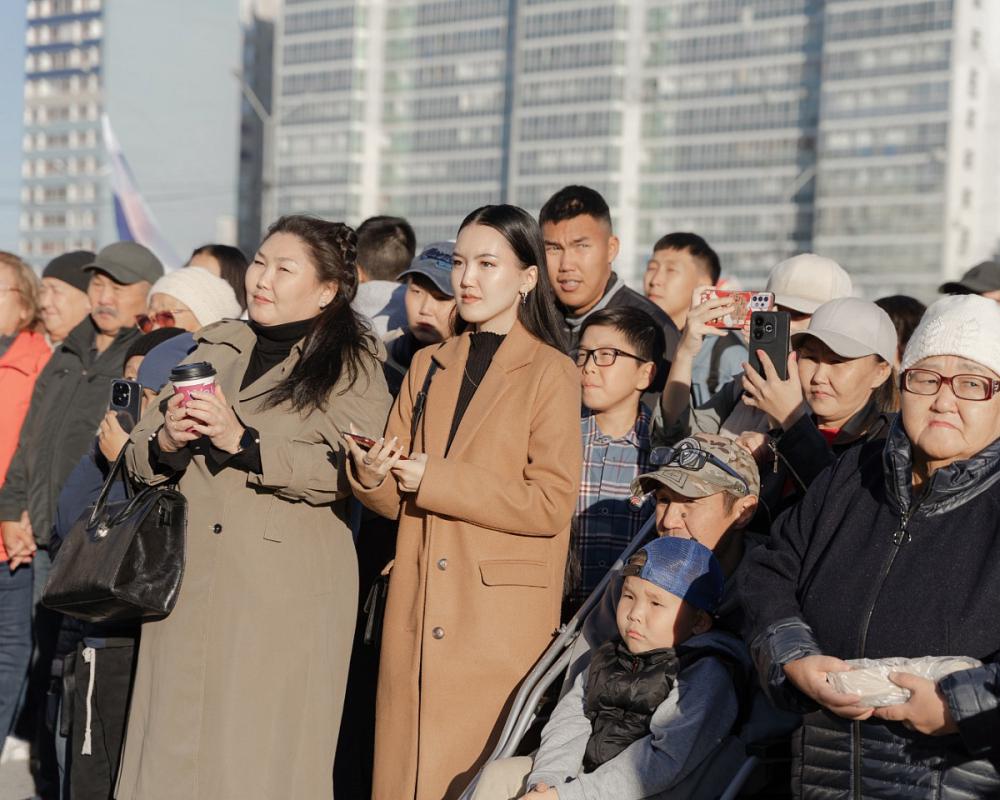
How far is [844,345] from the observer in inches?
165

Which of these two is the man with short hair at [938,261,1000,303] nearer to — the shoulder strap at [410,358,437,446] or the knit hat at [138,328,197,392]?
the shoulder strap at [410,358,437,446]

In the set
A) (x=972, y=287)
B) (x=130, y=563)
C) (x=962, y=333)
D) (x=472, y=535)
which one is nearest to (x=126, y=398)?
(x=130, y=563)

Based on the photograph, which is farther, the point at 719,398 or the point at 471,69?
the point at 471,69

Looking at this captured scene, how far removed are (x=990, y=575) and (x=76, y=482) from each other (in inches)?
133

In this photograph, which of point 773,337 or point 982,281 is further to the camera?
point 982,281

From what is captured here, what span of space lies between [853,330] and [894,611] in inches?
49.4

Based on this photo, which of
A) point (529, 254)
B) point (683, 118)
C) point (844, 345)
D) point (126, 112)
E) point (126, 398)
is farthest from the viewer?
point (126, 112)

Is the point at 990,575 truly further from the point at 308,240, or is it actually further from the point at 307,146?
the point at 307,146

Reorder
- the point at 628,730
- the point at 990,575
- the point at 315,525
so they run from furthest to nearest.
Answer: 1. the point at 315,525
2. the point at 628,730
3. the point at 990,575

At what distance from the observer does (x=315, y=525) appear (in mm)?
4289

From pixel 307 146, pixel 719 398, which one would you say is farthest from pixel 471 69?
pixel 719 398

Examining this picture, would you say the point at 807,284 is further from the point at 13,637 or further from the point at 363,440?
the point at 13,637

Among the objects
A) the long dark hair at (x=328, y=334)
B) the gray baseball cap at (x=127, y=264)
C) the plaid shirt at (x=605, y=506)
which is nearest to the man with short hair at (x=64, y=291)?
the gray baseball cap at (x=127, y=264)

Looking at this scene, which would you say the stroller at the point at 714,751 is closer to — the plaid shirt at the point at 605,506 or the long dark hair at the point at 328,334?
the plaid shirt at the point at 605,506
